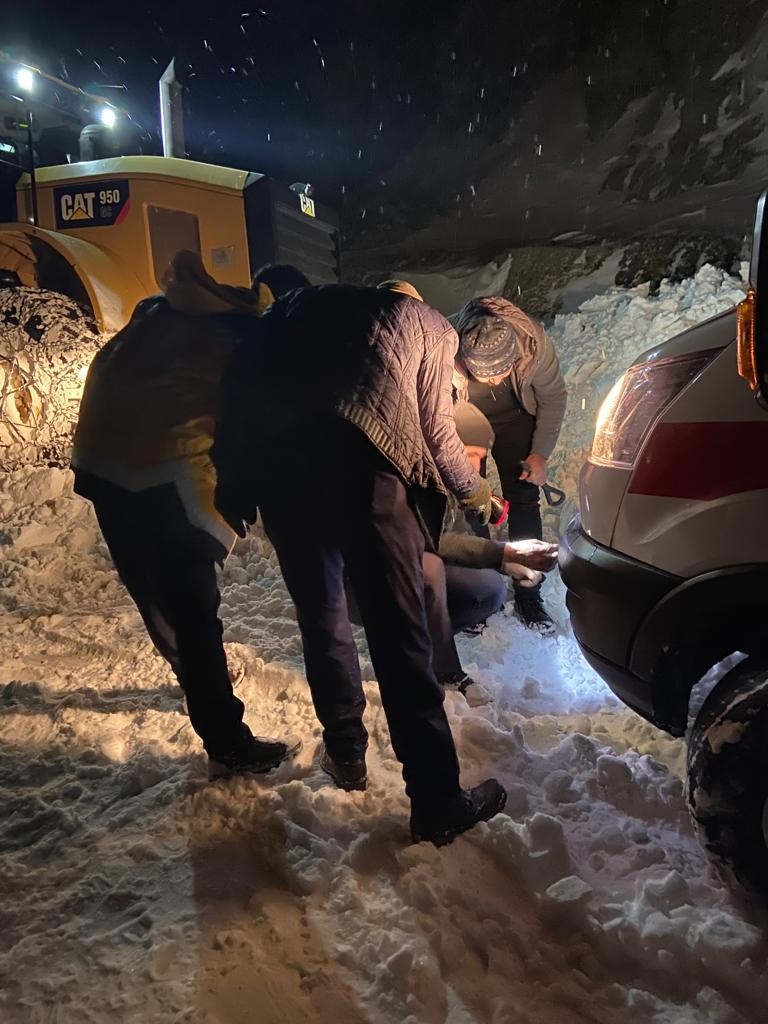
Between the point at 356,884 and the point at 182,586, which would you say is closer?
the point at 356,884

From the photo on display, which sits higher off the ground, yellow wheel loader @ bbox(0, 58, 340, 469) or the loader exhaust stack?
the loader exhaust stack

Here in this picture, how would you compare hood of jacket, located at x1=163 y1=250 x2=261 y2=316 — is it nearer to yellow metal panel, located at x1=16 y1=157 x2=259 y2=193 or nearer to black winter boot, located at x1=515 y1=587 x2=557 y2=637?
black winter boot, located at x1=515 y1=587 x2=557 y2=637

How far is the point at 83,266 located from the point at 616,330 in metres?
5.46

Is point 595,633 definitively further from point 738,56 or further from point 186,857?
point 738,56

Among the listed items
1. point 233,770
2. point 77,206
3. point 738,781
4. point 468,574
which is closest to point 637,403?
point 738,781

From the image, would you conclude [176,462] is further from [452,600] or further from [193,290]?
[452,600]

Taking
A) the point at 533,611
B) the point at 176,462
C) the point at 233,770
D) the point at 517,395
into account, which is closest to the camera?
the point at 176,462

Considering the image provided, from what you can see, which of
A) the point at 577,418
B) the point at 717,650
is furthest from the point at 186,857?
the point at 577,418

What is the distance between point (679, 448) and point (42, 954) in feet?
7.55

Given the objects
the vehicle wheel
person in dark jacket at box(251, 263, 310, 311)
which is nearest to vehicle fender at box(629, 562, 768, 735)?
the vehicle wheel

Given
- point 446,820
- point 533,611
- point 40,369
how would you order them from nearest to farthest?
→ point 446,820 < point 533,611 < point 40,369

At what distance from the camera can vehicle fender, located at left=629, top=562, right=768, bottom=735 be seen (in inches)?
66.8

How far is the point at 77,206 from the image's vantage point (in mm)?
6980

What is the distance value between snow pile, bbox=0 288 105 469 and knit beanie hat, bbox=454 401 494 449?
4.35 meters
